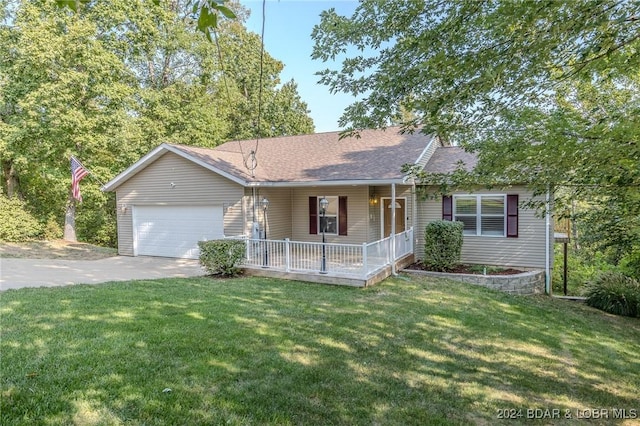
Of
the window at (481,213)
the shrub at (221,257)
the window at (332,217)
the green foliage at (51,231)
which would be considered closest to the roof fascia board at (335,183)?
the window at (332,217)

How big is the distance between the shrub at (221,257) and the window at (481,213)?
286 inches

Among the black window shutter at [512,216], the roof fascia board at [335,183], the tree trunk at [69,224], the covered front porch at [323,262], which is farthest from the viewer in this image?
the tree trunk at [69,224]

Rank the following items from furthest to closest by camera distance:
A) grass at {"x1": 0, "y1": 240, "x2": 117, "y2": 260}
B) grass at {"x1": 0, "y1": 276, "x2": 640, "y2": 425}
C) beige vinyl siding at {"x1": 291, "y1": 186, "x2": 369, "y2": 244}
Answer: grass at {"x1": 0, "y1": 240, "x2": 117, "y2": 260}, beige vinyl siding at {"x1": 291, "y1": 186, "x2": 369, "y2": 244}, grass at {"x1": 0, "y1": 276, "x2": 640, "y2": 425}

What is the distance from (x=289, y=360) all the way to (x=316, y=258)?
20.8 feet

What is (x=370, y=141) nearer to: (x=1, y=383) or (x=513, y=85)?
(x=513, y=85)

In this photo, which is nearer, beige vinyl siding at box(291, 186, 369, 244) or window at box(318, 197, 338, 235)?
beige vinyl siding at box(291, 186, 369, 244)

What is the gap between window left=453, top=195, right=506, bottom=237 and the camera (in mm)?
12141

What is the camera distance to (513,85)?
370 cm

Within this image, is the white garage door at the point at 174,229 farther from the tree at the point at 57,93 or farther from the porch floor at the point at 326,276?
the tree at the point at 57,93

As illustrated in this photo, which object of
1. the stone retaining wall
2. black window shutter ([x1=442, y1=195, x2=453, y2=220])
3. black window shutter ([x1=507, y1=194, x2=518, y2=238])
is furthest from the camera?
black window shutter ([x1=442, y1=195, x2=453, y2=220])

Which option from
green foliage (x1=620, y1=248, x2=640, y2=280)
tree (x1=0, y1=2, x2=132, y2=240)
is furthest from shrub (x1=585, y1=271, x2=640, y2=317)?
tree (x1=0, y1=2, x2=132, y2=240)

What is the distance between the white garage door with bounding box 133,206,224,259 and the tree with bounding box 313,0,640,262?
9416 millimetres

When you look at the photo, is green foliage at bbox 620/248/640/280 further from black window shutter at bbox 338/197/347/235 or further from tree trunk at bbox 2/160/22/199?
tree trunk at bbox 2/160/22/199

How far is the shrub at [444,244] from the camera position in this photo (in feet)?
37.6
